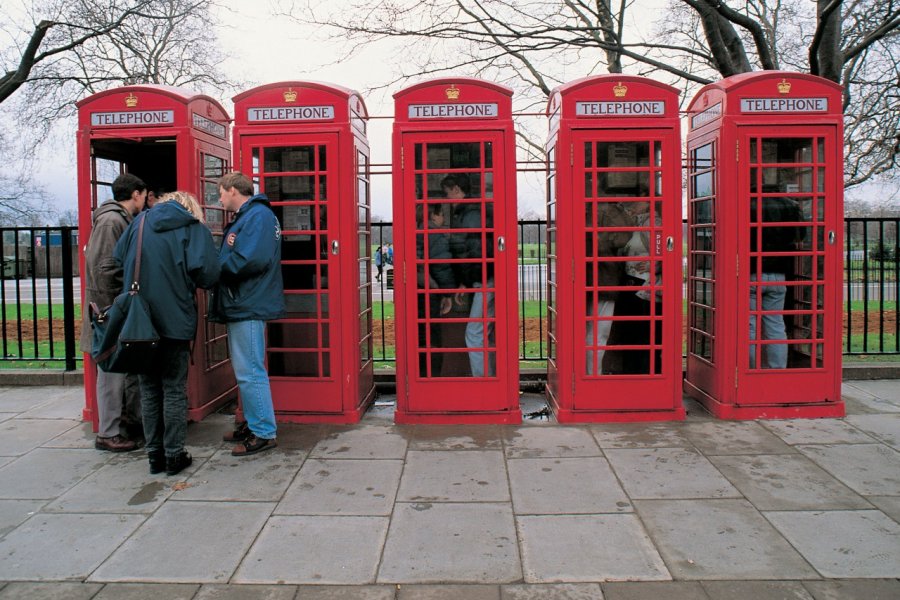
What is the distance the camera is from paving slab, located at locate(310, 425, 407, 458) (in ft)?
16.6

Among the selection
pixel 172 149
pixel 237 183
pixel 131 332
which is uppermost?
pixel 172 149

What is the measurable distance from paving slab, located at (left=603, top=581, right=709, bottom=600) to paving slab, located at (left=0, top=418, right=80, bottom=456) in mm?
4358

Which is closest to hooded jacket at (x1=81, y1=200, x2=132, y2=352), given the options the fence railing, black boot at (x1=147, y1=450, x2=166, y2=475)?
black boot at (x1=147, y1=450, x2=166, y2=475)

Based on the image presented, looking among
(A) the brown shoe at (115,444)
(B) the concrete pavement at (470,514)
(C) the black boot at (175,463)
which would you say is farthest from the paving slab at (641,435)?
(A) the brown shoe at (115,444)

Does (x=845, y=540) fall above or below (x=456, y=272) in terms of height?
below

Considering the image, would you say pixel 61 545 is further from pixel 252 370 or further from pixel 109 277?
pixel 109 277

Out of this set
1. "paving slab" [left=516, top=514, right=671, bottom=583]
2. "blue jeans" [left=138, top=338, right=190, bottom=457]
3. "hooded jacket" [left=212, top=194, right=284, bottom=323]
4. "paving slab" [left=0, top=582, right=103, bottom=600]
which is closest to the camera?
"paving slab" [left=0, top=582, right=103, bottom=600]

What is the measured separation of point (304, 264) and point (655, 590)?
374 cm

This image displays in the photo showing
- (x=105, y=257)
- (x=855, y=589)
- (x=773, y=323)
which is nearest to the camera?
(x=855, y=589)

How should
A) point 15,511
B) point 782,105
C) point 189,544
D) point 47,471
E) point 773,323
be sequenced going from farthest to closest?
point 773,323 → point 782,105 → point 47,471 → point 15,511 → point 189,544

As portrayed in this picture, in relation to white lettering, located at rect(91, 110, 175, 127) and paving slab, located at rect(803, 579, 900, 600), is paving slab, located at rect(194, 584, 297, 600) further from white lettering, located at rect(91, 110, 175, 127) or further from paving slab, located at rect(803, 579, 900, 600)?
white lettering, located at rect(91, 110, 175, 127)

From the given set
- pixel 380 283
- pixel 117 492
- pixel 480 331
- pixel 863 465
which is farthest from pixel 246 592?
pixel 380 283

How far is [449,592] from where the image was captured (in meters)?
3.12

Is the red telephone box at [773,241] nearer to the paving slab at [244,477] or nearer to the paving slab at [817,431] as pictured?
the paving slab at [817,431]
